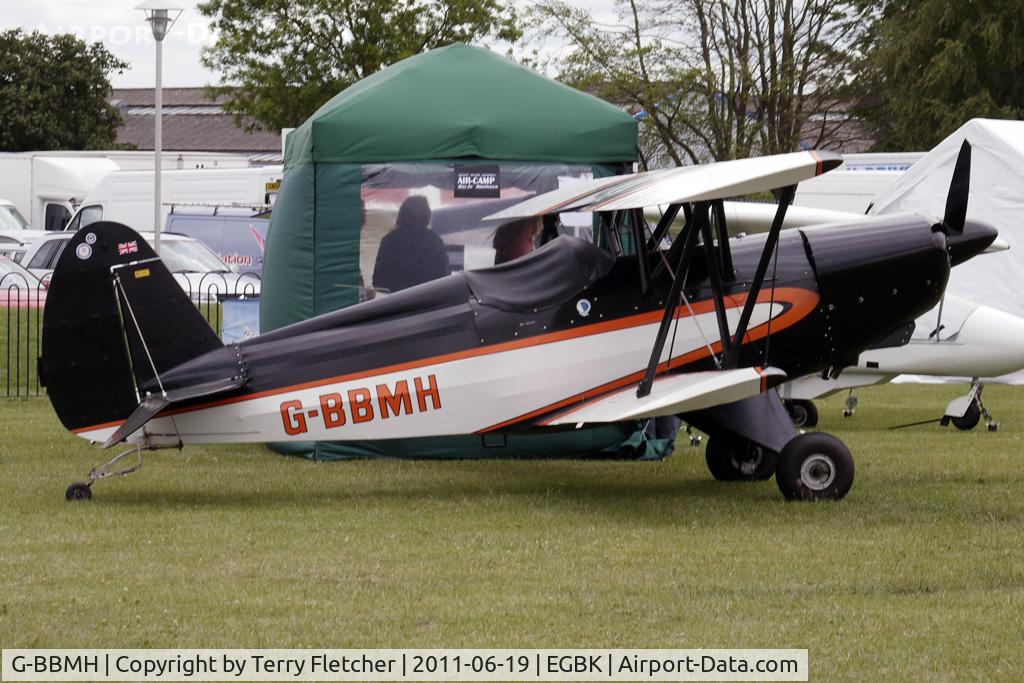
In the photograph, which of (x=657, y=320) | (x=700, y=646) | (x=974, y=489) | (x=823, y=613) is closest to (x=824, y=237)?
(x=657, y=320)

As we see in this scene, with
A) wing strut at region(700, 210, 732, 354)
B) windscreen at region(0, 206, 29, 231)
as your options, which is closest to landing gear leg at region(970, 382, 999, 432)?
wing strut at region(700, 210, 732, 354)

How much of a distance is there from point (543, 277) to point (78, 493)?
3294 mm

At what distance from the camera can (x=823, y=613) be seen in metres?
6.09

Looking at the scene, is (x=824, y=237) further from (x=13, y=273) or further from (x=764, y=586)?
(x=13, y=273)

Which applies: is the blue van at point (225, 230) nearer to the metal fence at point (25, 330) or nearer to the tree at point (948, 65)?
the metal fence at point (25, 330)

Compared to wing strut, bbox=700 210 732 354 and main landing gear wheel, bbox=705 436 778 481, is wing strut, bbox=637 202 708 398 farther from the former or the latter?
main landing gear wheel, bbox=705 436 778 481

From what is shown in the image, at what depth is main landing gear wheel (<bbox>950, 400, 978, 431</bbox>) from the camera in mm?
13453

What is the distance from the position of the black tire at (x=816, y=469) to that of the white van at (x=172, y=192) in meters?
23.6

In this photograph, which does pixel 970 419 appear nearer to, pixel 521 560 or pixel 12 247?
pixel 521 560

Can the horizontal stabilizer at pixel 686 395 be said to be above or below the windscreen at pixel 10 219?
above

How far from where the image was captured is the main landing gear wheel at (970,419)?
44.1 feet
